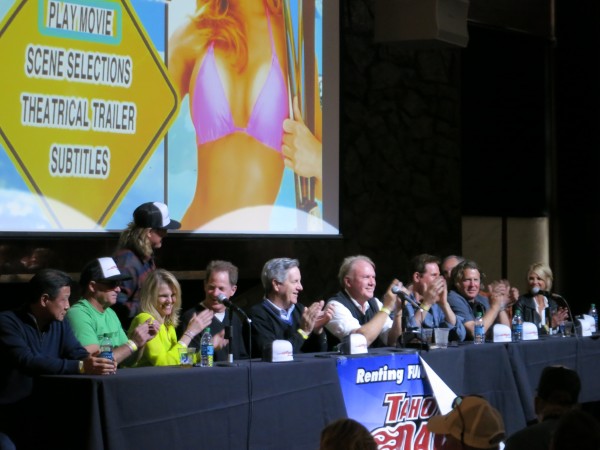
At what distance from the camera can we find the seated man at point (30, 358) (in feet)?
15.4

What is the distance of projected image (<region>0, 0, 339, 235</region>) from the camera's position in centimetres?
686

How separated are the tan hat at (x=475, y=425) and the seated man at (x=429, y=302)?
2625mm

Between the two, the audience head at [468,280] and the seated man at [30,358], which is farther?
the audience head at [468,280]

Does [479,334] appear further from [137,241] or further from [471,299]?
[137,241]

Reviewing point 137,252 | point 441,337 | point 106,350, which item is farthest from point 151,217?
point 106,350

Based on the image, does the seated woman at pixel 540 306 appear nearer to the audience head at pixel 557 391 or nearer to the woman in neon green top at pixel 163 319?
the woman in neon green top at pixel 163 319

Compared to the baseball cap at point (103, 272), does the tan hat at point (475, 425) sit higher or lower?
lower

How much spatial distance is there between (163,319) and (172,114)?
95.7 inches

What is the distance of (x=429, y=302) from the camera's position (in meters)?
6.54

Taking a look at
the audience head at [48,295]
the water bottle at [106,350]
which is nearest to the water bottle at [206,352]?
the water bottle at [106,350]

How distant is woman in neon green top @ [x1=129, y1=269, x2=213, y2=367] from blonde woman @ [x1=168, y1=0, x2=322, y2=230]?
7.56 ft

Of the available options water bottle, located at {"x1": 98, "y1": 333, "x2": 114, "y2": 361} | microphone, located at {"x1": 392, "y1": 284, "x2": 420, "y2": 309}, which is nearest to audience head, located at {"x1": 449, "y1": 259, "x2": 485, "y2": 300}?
microphone, located at {"x1": 392, "y1": 284, "x2": 420, "y2": 309}

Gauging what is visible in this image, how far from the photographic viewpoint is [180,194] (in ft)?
25.6

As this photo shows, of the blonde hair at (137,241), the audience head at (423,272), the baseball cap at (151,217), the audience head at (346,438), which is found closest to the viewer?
the audience head at (346,438)
